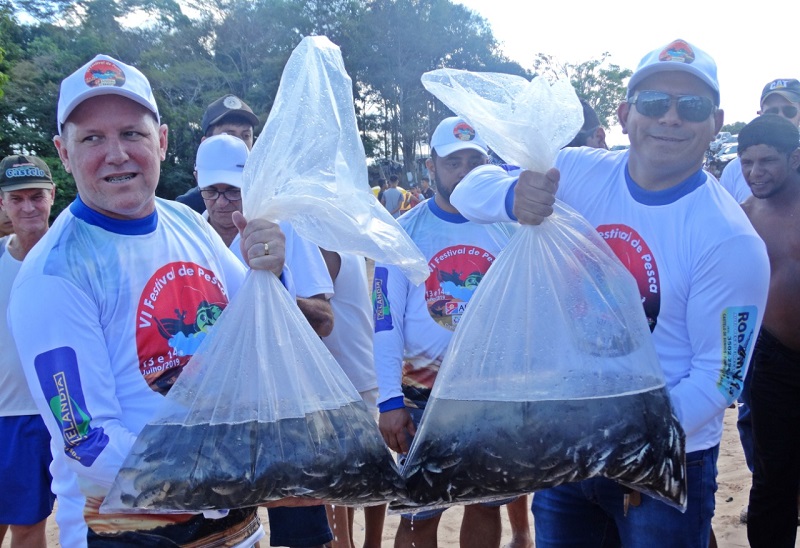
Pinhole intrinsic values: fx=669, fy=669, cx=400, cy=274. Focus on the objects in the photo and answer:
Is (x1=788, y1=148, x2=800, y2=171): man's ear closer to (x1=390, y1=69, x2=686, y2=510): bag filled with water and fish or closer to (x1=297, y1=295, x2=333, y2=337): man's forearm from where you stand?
(x1=390, y1=69, x2=686, y2=510): bag filled with water and fish

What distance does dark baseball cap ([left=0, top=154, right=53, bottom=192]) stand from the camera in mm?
3568

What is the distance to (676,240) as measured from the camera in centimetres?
175

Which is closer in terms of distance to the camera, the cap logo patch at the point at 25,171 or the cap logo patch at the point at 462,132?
the cap logo patch at the point at 462,132

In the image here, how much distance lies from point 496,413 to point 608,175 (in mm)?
833

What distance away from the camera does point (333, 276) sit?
317 centimetres

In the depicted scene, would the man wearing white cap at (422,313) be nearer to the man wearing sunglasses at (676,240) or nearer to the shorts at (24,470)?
the man wearing sunglasses at (676,240)

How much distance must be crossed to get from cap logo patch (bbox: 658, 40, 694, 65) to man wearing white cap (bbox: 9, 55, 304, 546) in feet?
3.73

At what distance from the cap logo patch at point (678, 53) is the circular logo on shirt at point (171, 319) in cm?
138

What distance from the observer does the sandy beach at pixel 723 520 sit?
363cm

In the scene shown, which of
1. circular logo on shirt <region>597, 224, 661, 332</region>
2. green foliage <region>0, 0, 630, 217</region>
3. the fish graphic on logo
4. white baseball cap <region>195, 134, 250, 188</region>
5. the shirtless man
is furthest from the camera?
green foliage <region>0, 0, 630, 217</region>

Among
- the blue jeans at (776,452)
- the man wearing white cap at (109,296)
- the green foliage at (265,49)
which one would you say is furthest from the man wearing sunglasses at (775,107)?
the green foliage at (265,49)

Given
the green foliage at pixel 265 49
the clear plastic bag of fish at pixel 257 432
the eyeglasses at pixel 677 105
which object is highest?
the green foliage at pixel 265 49

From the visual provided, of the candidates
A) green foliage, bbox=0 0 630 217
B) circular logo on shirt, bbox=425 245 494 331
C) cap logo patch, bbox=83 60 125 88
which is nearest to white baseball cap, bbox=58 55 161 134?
cap logo patch, bbox=83 60 125 88

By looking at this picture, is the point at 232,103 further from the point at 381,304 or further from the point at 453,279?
the point at 453,279
